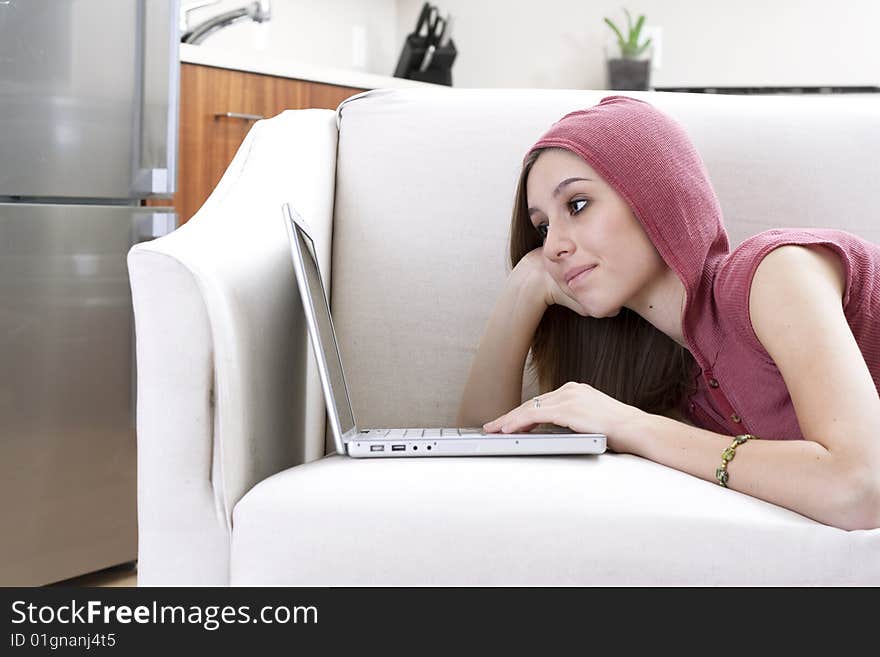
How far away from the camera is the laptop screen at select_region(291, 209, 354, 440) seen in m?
1.13

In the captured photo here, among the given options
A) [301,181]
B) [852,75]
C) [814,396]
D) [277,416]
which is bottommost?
[277,416]

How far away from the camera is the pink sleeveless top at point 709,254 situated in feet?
3.74

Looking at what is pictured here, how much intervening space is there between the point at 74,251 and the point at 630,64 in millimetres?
2473

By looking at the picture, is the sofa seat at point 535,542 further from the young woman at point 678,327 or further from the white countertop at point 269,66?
the white countertop at point 269,66

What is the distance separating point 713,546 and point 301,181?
0.80 m

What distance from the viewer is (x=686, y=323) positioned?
124cm

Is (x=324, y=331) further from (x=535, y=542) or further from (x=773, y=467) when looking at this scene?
(x=773, y=467)

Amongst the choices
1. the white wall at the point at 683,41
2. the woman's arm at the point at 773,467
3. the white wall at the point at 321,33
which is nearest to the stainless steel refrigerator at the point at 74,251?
the white wall at the point at 321,33

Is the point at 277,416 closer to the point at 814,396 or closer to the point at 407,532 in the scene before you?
the point at 407,532

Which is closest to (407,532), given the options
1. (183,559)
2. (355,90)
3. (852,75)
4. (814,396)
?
(183,559)

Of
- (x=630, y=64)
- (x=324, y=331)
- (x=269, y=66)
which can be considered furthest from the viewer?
(x=630, y=64)

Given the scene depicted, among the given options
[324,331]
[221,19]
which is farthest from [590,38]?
[324,331]

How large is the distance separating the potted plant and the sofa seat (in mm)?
3133

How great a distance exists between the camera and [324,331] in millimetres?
1227
